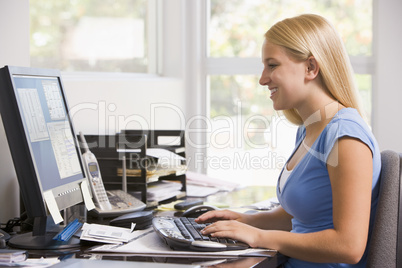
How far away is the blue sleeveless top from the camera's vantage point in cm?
140

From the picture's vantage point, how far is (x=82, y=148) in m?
1.89

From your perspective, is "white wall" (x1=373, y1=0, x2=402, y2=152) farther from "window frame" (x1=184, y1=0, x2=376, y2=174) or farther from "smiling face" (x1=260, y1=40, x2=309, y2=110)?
"smiling face" (x1=260, y1=40, x2=309, y2=110)

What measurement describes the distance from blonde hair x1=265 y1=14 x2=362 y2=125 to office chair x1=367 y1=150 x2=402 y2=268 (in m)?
0.25

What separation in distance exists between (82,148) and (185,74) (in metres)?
1.62

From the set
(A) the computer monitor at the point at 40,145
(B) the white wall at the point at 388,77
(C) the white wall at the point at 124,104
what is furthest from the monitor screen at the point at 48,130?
(B) the white wall at the point at 388,77

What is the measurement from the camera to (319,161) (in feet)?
4.68

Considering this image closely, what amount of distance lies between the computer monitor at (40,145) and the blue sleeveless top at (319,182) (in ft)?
2.05

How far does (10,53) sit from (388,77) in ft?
7.57

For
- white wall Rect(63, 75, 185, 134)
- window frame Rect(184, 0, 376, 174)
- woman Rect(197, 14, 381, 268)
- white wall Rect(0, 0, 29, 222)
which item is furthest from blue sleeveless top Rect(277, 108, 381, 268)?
window frame Rect(184, 0, 376, 174)

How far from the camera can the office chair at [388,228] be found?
1382mm

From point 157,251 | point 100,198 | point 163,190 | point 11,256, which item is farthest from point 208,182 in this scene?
point 11,256

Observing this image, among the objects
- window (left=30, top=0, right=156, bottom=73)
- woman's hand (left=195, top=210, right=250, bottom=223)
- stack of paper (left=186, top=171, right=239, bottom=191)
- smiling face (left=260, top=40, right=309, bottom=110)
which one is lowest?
stack of paper (left=186, top=171, right=239, bottom=191)

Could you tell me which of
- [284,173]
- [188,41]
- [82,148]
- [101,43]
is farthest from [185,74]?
[284,173]

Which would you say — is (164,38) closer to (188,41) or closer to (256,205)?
(188,41)
